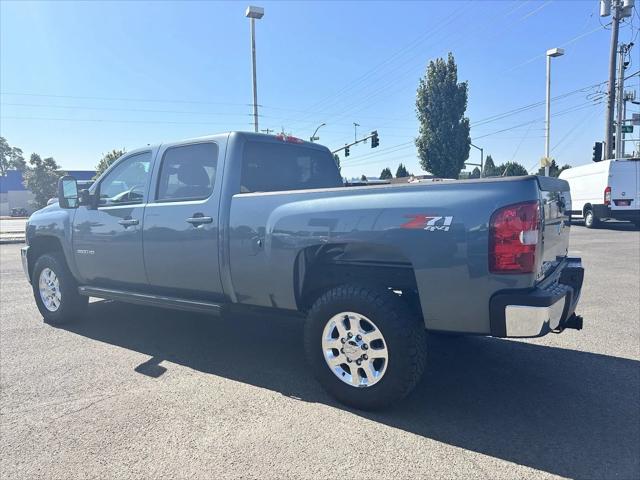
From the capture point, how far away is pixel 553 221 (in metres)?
3.24

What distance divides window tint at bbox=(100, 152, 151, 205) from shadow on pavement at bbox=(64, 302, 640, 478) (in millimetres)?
1504

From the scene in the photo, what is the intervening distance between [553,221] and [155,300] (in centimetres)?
349

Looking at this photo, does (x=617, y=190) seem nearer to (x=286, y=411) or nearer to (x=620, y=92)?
(x=620, y=92)

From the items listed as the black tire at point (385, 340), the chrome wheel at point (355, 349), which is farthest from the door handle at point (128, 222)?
the chrome wheel at point (355, 349)

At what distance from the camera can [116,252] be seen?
15.4 ft

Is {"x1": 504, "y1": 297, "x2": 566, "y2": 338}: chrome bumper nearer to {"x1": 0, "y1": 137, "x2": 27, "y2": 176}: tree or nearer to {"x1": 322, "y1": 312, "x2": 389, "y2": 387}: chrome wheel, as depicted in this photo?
{"x1": 322, "y1": 312, "x2": 389, "y2": 387}: chrome wheel

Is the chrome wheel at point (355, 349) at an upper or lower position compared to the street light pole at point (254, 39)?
lower

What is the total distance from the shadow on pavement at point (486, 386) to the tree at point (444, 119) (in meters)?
35.4

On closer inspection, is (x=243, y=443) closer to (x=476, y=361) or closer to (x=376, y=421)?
(x=376, y=421)

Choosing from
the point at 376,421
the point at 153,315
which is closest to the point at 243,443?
the point at 376,421

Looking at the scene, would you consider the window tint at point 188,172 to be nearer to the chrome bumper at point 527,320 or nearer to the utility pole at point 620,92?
the chrome bumper at point 527,320

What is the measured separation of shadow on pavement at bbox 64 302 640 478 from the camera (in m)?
2.73

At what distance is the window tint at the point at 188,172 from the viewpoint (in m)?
4.17

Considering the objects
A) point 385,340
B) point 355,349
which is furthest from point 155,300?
point 385,340
